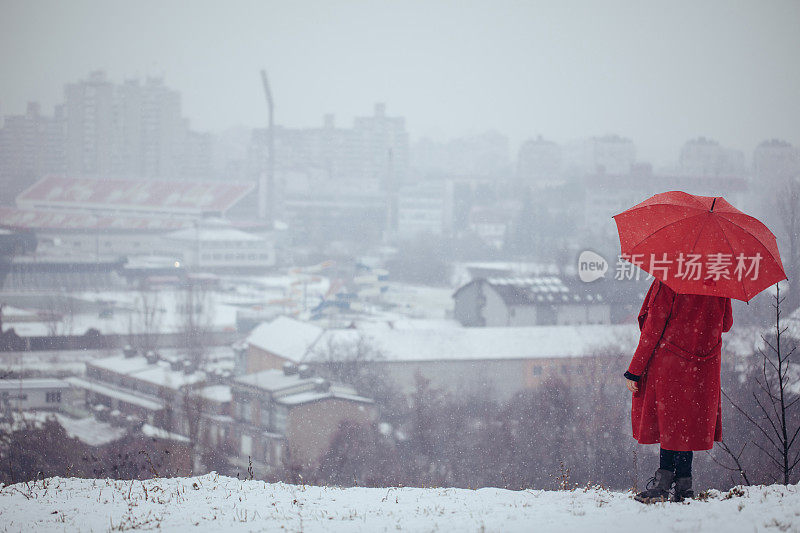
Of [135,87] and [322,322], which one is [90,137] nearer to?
[135,87]

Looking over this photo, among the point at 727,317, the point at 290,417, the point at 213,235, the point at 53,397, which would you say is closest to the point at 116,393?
the point at 53,397

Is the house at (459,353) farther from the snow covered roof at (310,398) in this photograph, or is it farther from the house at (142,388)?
the snow covered roof at (310,398)

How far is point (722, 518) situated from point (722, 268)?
719mm

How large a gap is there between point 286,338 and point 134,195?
113 ft

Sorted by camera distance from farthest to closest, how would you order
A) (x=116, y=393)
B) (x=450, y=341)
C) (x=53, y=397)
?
(x=450, y=341) → (x=116, y=393) → (x=53, y=397)

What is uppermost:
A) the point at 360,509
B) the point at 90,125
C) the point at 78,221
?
the point at 90,125

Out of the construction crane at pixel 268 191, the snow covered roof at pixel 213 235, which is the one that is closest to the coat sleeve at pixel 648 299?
the snow covered roof at pixel 213 235

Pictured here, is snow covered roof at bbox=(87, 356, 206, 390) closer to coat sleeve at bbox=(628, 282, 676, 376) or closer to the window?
the window

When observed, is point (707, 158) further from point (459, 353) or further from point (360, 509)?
point (360, 509)

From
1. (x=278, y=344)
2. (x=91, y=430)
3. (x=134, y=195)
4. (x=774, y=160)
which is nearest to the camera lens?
(x=91, y=430)

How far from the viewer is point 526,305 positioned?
17.3 metres

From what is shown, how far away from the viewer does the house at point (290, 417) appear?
915cm

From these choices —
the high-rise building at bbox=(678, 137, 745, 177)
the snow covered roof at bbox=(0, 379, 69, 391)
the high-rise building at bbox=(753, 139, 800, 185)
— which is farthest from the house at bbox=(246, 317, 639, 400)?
the high-rise building at bbox=(678, 137, 745, 177)

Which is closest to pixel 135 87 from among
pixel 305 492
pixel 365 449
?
pixel 365 449
